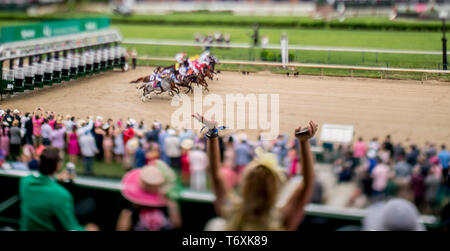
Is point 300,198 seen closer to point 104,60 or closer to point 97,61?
point 97,61

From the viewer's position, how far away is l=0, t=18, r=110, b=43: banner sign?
49.3 ft

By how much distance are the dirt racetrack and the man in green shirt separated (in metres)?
8.63

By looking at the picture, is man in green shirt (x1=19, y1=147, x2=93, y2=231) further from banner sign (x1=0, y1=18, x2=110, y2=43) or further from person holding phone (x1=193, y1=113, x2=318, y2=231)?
banner sign (x1=0, y1=18, x2=110, y2=43)

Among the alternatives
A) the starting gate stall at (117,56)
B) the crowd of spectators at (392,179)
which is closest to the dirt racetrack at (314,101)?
the starting gate stall at (117,56)

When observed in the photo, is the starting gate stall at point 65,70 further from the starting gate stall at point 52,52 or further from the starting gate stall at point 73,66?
the starting gate stall at point 73,66

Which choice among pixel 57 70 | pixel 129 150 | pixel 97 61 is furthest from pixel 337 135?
pixel 97 61

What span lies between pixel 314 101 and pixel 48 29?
906cm

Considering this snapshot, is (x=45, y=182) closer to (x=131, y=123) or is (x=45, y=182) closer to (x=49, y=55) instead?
(x=131, y=123)

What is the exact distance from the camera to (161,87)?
47.4 ft

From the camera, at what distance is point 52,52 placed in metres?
16.8

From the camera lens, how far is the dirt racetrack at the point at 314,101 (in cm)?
1159
